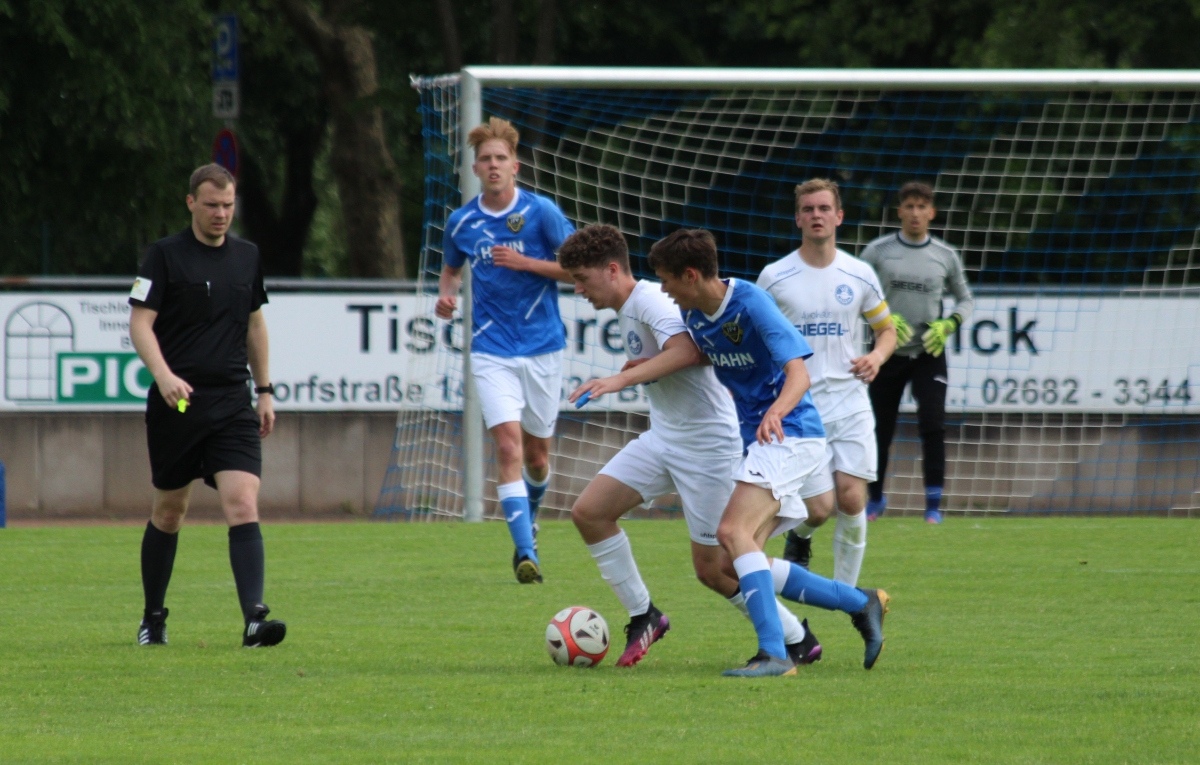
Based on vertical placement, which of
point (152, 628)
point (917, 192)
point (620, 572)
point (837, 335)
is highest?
point (917, 192)

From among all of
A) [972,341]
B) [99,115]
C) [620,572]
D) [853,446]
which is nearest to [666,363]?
[620,572]

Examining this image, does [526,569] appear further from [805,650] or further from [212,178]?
[212,178]

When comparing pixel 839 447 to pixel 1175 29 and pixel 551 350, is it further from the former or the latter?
pixel 1175 29

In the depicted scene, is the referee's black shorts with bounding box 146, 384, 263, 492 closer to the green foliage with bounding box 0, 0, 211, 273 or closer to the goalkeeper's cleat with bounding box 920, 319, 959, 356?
the goalkeeper's cleat with bounding box 920, 319, 959, 356

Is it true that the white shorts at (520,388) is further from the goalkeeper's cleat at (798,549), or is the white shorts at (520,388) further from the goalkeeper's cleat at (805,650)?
the goalkeeper's cleat at (805,650)

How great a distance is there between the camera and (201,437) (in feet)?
21.2

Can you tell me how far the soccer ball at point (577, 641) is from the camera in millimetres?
6102

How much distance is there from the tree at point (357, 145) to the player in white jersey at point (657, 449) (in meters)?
13.0

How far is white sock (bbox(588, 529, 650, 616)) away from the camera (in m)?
6.30

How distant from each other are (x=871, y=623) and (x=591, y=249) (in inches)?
66.4

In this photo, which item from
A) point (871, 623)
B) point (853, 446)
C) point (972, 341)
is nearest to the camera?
point (871, 623)

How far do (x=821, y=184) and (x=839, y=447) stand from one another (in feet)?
3.94

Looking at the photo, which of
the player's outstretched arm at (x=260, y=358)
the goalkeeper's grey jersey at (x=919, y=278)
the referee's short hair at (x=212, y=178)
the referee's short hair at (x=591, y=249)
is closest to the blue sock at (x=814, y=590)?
the referee's short hair at (x=591, y=249)

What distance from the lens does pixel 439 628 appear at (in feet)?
23.4
